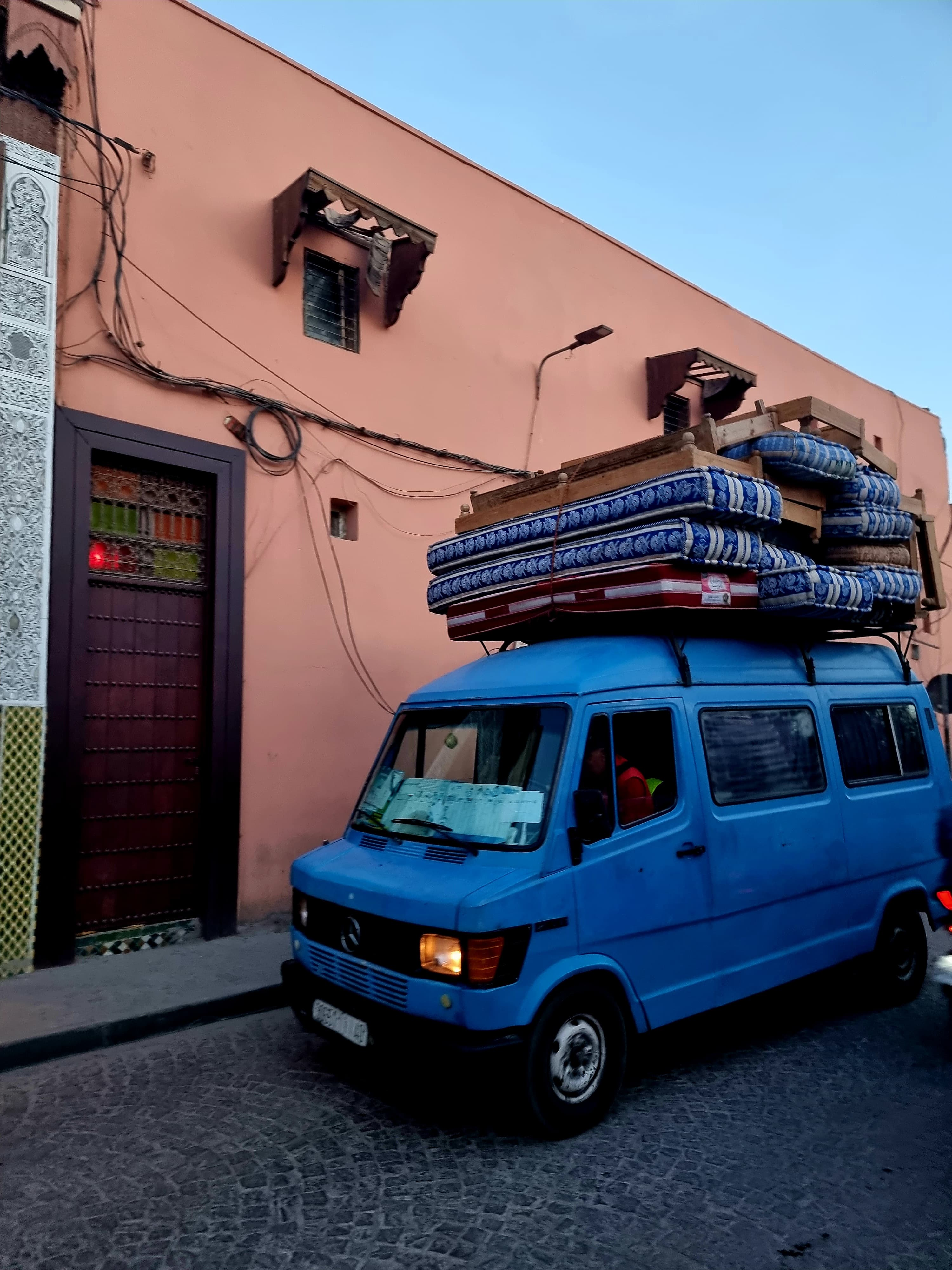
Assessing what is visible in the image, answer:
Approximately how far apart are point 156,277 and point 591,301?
221 inches

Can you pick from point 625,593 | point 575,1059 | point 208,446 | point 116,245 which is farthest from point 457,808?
point 116,245

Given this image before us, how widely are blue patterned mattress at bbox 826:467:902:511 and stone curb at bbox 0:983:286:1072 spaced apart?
4542 millimetres

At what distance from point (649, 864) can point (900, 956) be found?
256 cm

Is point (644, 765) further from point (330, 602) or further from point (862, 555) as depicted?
point (330, 602)

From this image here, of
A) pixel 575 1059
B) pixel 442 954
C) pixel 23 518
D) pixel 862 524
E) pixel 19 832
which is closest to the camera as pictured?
pixel 442 954

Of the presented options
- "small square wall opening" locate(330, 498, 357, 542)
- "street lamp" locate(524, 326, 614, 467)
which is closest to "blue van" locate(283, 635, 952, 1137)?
"small square wall opening" locate(330, 498, 357, 542)

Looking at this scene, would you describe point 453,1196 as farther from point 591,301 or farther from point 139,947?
point 591,301

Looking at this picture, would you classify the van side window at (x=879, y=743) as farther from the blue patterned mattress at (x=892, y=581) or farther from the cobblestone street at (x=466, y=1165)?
the cobblestone street at (x=466, y=1165)

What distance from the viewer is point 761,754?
4.88 metres

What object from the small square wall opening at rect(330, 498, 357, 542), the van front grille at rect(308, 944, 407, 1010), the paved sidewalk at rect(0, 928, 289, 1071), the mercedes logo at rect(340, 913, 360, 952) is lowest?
the paved sidewalk at rect(0, 928, 289, 1071)

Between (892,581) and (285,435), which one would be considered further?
(285,435)

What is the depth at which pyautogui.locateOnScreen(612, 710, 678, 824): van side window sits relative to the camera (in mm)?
4160

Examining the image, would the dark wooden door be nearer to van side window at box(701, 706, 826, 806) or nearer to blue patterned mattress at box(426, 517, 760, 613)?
blue patterned mattress at box(426, 517, 760, 613)

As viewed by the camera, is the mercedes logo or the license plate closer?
the license plate
